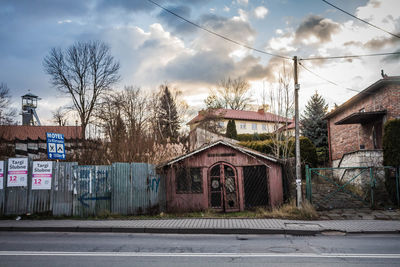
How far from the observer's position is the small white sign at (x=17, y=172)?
12852 millimetres

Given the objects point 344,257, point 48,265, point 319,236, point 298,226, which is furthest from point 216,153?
point 48,265

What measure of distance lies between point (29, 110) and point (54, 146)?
59.4 m

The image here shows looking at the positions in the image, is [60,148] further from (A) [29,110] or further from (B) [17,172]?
(A) [29,110]

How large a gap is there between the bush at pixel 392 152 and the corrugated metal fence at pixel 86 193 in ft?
37.4

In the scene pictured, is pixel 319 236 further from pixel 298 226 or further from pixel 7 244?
pixel 7 244

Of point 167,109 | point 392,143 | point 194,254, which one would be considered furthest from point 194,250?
point 167,109

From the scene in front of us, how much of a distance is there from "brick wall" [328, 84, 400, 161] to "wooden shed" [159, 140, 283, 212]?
8.71 metres

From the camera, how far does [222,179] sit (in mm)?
15133

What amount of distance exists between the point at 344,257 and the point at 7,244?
26.9ft

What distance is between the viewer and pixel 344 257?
6.49 meters

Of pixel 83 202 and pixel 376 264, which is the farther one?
pixel 83 202

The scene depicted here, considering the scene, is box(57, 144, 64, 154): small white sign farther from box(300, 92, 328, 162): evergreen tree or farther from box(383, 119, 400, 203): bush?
box(300, 92, 328, 162): evergreen tree

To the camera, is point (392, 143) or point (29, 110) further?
point (29, 110)

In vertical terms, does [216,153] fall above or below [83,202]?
above
